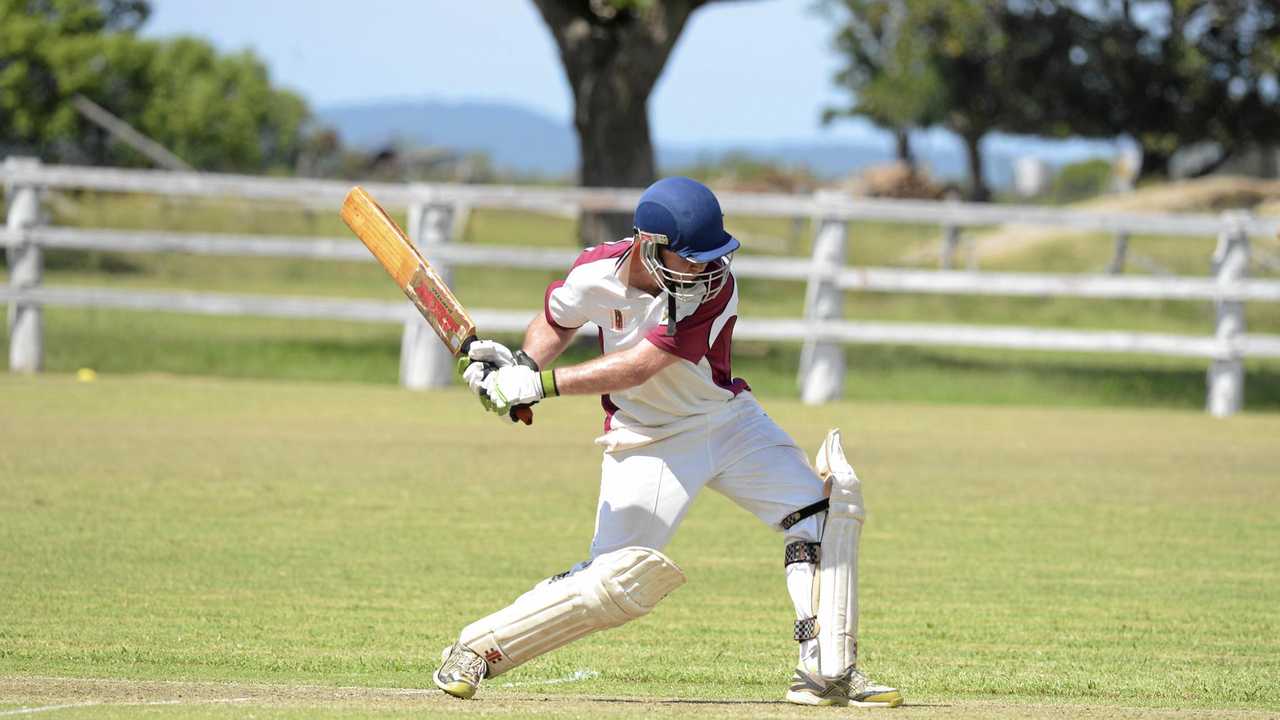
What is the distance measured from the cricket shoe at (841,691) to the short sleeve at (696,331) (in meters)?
1.19

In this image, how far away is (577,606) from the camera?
6254mm

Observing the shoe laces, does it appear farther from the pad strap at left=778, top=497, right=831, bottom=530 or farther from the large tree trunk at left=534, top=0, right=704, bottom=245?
the large tree trunk at left=534, top=0, right=704, bottom=245

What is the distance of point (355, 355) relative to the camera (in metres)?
19.8

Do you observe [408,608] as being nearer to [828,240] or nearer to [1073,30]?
[828,240]

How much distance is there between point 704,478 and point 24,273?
12357 mm

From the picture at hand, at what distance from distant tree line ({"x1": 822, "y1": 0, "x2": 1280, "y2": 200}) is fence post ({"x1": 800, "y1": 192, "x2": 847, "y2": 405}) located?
3723 centimetres

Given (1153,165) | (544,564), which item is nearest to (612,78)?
(544,564)

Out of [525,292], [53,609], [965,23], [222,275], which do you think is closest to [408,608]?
[53,609]

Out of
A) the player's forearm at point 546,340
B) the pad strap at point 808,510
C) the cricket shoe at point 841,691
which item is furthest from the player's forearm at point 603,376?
the cricket shoe at point 841,691

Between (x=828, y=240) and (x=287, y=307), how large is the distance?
4.99 m

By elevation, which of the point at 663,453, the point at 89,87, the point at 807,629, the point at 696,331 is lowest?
the point at 807,629

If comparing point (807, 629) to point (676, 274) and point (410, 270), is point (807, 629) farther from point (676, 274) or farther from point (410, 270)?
point (410, 270)

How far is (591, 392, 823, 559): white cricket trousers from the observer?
21.2ft

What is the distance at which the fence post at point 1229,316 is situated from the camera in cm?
1658
